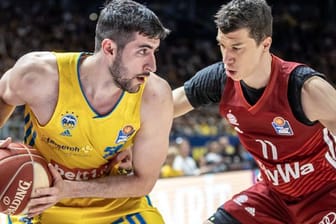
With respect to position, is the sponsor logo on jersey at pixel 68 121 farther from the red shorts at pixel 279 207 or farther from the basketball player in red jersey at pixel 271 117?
the red shorts at pixel 279 207

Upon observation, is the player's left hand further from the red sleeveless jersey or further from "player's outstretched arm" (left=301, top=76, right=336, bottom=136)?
"player's outstretched arm" (left=301, top=76, right=336, bottom=136)

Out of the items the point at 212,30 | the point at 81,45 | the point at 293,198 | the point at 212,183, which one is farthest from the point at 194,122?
the point at 293,198

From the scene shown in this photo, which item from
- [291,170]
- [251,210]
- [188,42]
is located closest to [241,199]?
[251,210]

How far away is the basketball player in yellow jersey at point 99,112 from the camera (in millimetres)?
2961

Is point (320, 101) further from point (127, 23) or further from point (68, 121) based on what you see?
point (68, 121)

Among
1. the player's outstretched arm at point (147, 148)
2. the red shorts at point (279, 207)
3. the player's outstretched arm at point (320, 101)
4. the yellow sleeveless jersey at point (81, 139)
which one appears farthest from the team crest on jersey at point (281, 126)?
the yellow sleeveless jersey at point (81, 139)

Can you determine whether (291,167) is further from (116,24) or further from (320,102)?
(116,24)

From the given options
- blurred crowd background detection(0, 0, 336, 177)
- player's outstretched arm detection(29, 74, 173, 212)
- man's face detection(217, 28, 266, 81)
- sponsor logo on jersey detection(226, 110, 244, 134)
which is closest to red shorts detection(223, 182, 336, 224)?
sponsor logo on jersey detection(226, 110, 244, 134)

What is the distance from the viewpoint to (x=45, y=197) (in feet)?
9.26

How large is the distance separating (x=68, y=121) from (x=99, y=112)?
0.49ft

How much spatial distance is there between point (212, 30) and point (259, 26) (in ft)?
54.5

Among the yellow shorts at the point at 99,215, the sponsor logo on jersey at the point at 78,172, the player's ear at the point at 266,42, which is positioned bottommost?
the yellow shorts at the point at 99,215

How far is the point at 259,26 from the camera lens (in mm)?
3256

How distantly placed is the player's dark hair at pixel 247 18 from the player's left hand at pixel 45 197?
1102mm
